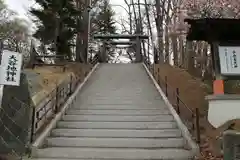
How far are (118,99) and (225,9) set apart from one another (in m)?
7.70

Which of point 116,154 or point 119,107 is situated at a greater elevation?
point 119,107

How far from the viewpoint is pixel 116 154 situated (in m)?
7.52

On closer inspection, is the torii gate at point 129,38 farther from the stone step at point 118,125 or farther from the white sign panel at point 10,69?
the white sign panel at point 10,69

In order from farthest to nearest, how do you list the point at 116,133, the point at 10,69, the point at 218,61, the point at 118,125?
the point at 118,125 → the point at 116,133 → the point at 218,61 → the point at 10,69

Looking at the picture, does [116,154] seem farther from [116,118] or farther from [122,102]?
[122,102]

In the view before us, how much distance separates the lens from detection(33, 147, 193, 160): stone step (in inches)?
291

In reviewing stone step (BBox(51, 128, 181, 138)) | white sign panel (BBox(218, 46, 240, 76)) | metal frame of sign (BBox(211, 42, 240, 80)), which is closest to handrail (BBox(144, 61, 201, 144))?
stone step (BBox(51, 128, 181, 138))

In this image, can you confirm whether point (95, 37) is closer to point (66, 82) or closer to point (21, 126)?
point (66, 82)

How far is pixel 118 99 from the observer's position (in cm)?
1206

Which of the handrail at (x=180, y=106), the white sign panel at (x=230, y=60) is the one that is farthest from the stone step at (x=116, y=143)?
the white sign panel at (x=230, y=60)

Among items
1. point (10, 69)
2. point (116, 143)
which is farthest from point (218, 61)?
point (10, 69)

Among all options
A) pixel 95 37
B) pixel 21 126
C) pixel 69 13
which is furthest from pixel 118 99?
pixel 95 37

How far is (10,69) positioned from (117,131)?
3.19 metres

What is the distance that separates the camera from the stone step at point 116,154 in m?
7.40
